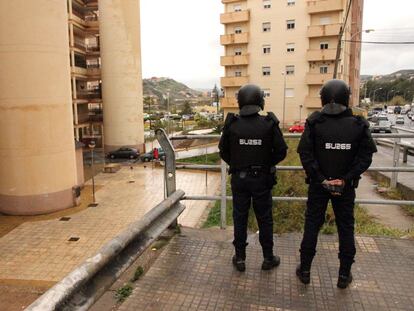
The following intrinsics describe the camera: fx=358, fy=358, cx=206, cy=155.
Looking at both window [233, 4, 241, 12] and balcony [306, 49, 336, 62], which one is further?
window [233, 4, 241, 12]

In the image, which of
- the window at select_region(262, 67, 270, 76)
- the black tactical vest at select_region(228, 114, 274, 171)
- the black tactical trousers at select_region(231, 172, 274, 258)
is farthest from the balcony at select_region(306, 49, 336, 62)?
the black tactical trousers at select_region(231, 172, 274, 258)

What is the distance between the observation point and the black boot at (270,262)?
3.33m

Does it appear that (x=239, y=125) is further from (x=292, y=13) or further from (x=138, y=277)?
(x=292, y=13)

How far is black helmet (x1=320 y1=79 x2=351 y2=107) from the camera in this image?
2980 mm

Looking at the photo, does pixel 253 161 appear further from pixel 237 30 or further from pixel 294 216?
pixel 237 30

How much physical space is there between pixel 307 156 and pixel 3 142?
1486cm

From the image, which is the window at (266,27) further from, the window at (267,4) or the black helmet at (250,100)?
the black helmet at (250,100)

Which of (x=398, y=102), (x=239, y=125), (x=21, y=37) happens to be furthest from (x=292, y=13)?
(x=398, y=102)

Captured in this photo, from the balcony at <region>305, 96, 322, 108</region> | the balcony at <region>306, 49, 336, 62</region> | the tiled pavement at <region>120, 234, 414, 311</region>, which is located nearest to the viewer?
the tiled pavement at <region>120, 234, 414, 311</region>

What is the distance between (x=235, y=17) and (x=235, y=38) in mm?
2444

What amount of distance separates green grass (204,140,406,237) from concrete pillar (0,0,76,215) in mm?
7188

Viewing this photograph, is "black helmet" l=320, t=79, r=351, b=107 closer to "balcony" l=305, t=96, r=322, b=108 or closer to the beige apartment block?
the beige apartment block

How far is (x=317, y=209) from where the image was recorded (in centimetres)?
309

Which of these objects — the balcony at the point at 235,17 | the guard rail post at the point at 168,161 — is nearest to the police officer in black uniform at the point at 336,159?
the guard rail post at the point at 168,161
